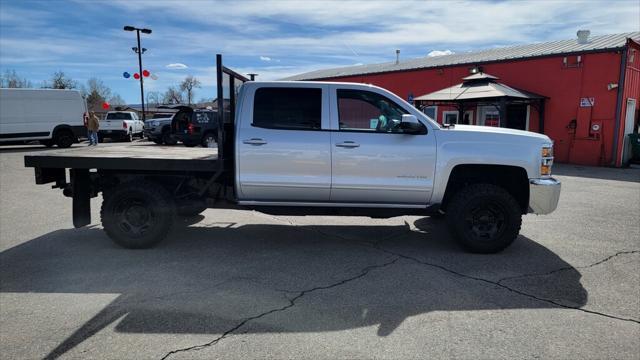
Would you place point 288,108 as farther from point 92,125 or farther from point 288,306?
point 92,125

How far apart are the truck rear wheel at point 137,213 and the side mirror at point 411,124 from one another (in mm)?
2955

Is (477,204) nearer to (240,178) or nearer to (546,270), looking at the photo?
(546,270)

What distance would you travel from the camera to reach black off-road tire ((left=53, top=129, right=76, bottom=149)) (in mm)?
19812

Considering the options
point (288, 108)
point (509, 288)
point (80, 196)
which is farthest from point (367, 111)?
point (80, 196)

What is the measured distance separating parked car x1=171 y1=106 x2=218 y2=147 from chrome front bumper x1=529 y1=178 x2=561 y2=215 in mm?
14650

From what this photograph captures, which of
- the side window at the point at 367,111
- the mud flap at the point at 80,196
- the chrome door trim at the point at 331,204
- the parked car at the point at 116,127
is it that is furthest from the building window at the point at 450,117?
the parked car at the point at 116,127

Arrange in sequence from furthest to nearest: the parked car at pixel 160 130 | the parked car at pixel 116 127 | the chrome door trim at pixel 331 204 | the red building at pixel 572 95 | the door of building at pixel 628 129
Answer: the parked car at pixel 116 127
the parked car at pixel 160 130
the door of building at pixel 628 129
the red building at pixel 572 95
the chrome door trim at pixel 331 204

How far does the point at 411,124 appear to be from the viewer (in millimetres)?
5098

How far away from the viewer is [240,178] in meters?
5.37

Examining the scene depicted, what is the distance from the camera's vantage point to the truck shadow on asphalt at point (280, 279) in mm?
3715

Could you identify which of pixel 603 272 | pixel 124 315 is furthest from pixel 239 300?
pixel 603 272

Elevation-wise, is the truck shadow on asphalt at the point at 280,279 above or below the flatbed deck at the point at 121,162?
below

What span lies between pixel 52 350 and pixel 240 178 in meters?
2.68

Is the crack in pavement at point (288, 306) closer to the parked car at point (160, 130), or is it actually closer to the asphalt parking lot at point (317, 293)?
the asphalt parking lot at point (317, 293)
